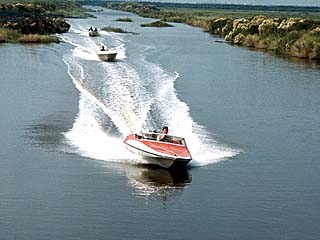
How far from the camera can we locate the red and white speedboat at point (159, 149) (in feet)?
103

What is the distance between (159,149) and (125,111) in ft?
35.7

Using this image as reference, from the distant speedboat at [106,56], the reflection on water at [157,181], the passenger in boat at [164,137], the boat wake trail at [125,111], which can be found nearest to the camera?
the reflection on water at [157,181]

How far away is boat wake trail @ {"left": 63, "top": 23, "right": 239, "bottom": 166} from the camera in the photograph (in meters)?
34.6

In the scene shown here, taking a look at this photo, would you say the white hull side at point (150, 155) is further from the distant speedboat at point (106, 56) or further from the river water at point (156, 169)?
the distant speedboat at point (106, 56)

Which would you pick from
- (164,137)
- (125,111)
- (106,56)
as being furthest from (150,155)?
(106,56)

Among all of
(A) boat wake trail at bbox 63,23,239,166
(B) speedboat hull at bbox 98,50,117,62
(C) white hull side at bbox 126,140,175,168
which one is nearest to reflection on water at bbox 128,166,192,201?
(C) white hull side at bbox 126,140,175,168

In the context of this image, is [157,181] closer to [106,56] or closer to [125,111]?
[125,111]

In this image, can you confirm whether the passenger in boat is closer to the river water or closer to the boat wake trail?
the boat wake trail

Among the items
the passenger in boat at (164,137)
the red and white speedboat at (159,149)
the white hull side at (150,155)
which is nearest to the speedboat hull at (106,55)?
the red and white speedboat at (159,149)

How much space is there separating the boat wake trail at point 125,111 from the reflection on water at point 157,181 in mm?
1273

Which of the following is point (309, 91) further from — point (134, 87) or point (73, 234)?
point (73, 234)

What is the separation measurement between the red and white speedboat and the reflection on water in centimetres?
45

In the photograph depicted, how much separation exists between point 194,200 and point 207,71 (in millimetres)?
40038

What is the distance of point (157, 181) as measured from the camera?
30.5m
